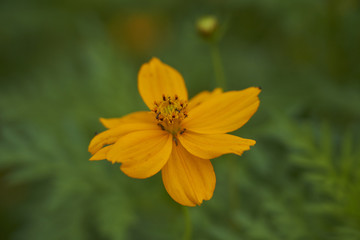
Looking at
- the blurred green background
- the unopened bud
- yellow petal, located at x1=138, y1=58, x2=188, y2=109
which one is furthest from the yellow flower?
the blurred green background

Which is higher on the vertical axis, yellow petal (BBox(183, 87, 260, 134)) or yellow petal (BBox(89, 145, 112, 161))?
yellow petal (BBox(183, 87, 260, 134))

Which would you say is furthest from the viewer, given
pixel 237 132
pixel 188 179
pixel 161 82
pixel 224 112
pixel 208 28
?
pixel 237 132

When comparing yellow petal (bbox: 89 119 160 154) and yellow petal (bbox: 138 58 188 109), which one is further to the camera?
yellow petal (bbox: 138 58 188 109)

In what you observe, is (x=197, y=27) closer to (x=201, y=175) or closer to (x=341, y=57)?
(x=201, y=175)

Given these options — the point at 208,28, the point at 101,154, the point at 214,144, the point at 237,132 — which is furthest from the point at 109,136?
the point at 237,132

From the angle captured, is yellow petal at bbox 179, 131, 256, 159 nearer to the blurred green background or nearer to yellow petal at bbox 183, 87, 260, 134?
yellow petal at bbox 183, 87, 260, 134

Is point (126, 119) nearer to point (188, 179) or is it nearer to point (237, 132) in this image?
point (188, 179)

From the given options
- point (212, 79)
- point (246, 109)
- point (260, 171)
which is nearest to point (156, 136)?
point (246, 109)

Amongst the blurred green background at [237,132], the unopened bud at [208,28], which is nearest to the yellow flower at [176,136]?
the unopened bud at [208,28]
